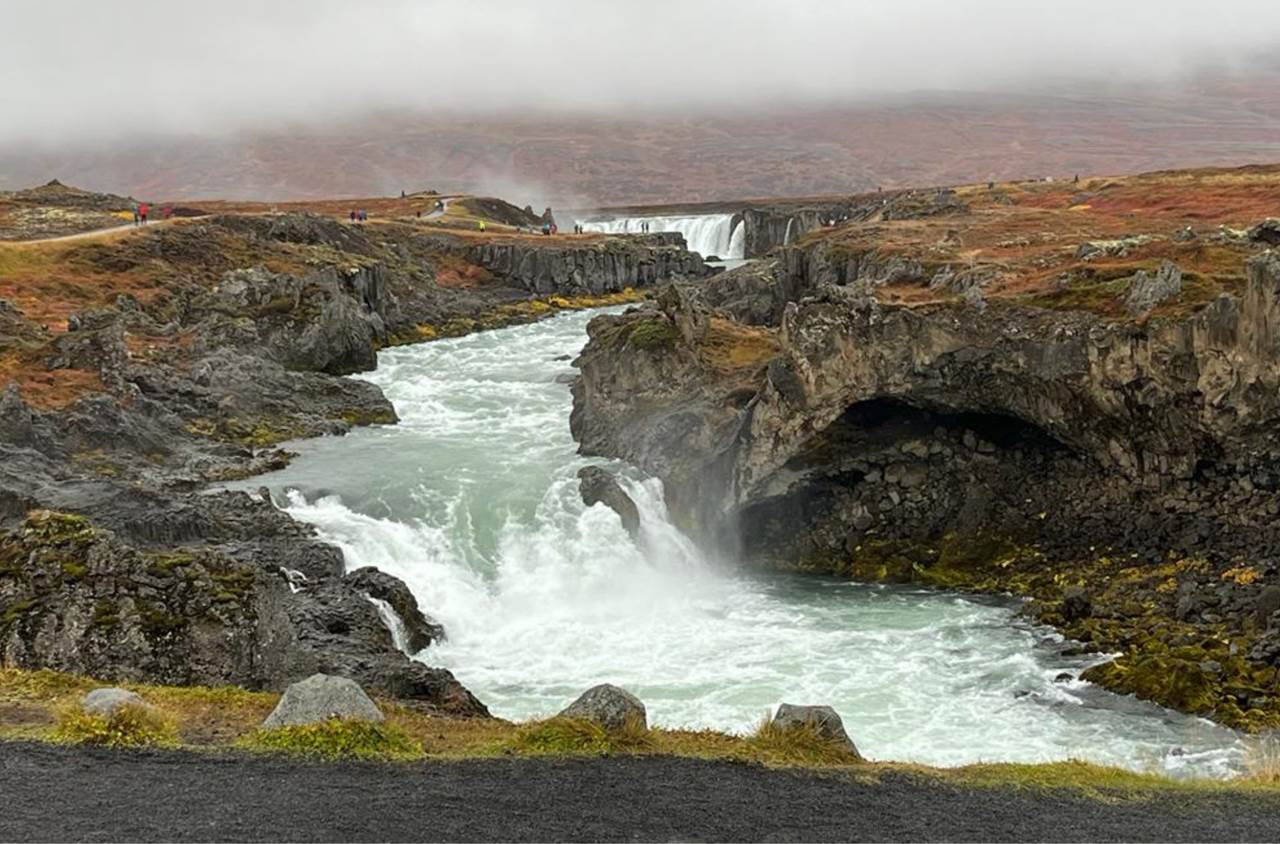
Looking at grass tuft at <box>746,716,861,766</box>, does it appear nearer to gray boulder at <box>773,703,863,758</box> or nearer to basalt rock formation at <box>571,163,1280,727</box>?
gray boulder at <box>773,703,863,758</box>

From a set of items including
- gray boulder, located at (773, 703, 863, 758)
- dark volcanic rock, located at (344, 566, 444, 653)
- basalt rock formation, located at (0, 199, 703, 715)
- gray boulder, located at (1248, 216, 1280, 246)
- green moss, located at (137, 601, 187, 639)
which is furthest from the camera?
gray boulder, located at (1248, 216, 1280, 246)

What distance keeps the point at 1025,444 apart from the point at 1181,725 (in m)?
17.0

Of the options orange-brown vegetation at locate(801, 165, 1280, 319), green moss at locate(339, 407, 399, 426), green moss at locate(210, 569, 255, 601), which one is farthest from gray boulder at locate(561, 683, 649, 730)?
green moss at locate(339, 407, 399, 426)

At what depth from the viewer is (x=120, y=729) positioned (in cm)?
1412

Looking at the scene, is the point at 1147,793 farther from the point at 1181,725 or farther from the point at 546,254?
the point at 546,254

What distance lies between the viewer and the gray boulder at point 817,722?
15.8m

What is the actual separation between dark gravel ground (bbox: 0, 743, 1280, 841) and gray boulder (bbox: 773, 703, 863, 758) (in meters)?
1.90

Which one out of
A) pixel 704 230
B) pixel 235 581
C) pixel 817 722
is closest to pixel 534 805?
pixel 817 722

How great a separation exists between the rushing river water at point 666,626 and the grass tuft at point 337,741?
12670 mm

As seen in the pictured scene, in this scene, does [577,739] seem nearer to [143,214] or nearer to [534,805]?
[534,805]

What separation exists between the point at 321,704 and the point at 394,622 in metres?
17.6

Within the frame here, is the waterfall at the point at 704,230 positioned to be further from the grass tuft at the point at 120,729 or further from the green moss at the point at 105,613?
the grass tuft at the point at 120,729

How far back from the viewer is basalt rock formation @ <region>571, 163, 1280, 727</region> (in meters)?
33.5

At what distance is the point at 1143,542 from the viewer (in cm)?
3666
